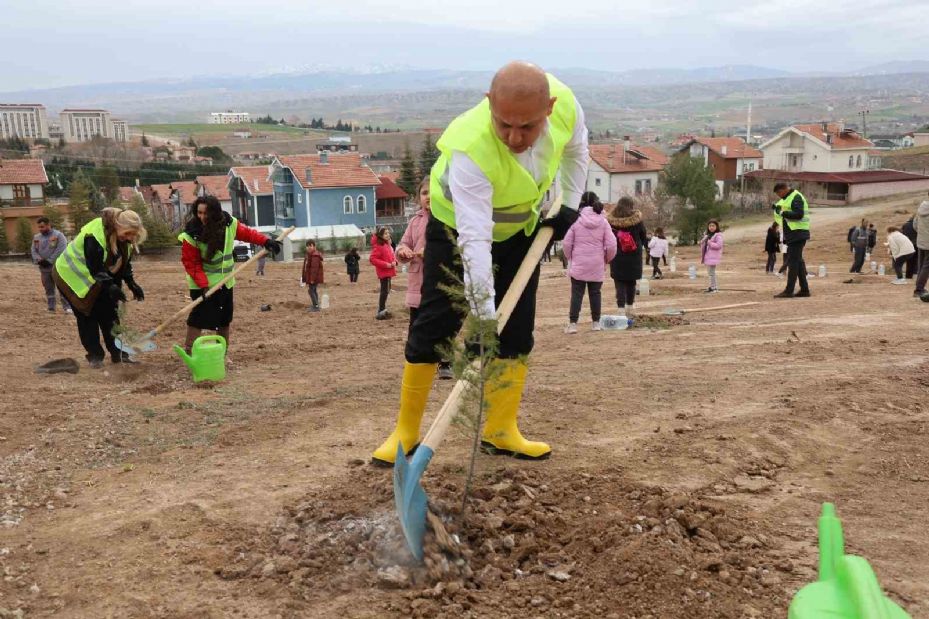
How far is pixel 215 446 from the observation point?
15.8ft

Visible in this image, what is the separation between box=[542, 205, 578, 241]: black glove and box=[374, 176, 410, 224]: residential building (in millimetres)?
58034

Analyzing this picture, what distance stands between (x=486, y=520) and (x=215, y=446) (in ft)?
6.90

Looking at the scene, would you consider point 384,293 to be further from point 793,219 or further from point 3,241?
point 3,241

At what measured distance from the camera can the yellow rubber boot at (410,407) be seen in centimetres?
401

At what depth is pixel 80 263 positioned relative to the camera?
7.40 m

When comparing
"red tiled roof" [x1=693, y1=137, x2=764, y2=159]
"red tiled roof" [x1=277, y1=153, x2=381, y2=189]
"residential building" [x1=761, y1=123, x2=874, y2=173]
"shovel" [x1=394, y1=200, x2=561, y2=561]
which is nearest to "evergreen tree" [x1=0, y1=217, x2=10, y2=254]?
"red tiled roof" [x1=277, y1=153, x2=381, y2=189]

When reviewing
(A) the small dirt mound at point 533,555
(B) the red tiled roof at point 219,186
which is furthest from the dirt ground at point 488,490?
(B) the red tiled roof at point 219,186

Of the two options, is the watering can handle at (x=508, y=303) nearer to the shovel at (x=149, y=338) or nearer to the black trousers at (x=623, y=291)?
the shovel at (x=149, y=338)

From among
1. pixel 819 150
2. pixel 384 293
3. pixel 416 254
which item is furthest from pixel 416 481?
pixel 819 150

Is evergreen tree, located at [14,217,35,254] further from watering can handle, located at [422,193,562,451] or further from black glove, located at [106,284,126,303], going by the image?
watering can handle, located at [422,193,562,451]

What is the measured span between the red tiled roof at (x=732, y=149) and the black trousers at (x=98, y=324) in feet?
239

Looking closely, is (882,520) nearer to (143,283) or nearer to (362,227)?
(143,283)

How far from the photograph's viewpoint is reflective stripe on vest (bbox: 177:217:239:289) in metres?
7.43

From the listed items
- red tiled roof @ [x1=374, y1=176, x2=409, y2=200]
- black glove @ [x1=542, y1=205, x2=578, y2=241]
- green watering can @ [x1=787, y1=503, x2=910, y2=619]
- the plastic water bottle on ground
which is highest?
black glove @ [x1=542, y1=205, x2=578, y2=241]
